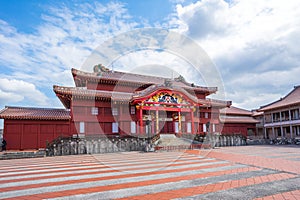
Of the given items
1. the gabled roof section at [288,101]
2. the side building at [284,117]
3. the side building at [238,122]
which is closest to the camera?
the gabled roof section at [288,101]

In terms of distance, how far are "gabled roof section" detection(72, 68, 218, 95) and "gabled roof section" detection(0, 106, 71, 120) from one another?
408 cm

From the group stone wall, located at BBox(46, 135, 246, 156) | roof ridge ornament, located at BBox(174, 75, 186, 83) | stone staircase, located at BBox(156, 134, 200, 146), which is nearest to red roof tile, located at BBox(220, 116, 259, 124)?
roof ridge ornament, located at BBox(174, 75, 186, 83)

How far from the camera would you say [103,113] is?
2183cm

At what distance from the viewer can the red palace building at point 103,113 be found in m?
Answer: 20.0

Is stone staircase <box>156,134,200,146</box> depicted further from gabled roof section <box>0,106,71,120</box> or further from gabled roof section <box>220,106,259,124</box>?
gabled roof section <box>220,106,259,124</box>

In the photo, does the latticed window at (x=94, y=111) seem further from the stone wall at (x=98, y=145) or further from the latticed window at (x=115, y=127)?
the stone wall at (x=98, y=145)

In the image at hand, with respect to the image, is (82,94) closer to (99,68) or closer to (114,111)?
(114,111)

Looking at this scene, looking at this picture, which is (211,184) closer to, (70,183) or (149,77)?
(70,183)

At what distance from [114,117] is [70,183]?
1594 cm

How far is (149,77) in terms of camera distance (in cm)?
2953

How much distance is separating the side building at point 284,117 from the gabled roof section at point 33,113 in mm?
29629

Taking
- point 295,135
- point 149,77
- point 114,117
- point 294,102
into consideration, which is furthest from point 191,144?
point 295,135

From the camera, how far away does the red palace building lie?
19969 mm

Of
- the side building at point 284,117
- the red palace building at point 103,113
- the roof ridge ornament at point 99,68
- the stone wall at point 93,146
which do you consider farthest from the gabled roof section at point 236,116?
the roof ridge ornament at point 99,68
